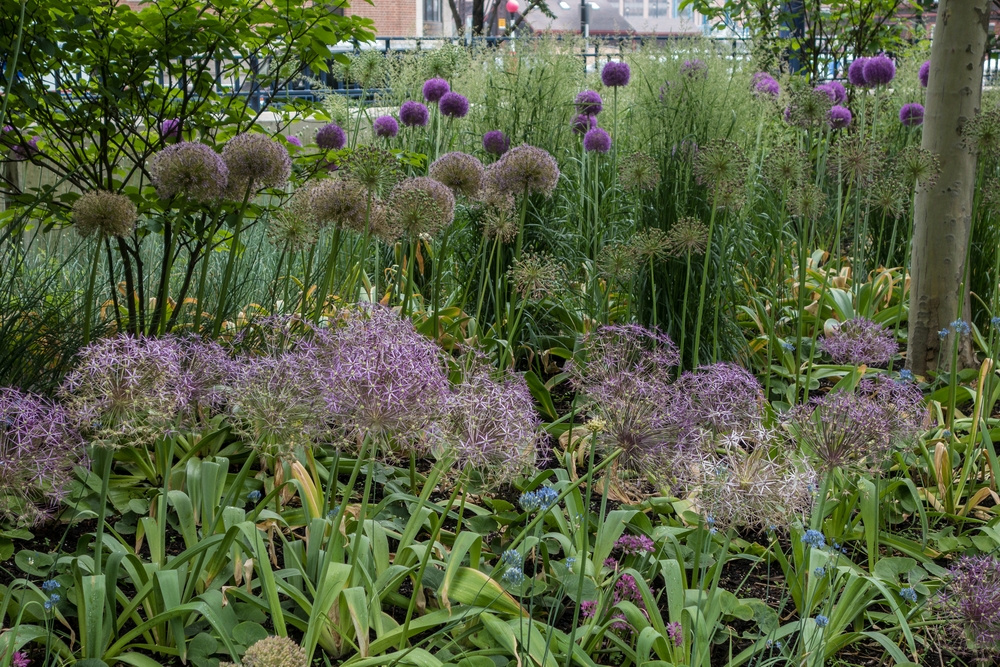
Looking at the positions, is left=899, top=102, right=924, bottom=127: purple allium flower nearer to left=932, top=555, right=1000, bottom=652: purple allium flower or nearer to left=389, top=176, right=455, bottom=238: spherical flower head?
left=389, top=176, right=455, bottom=238: spherical flower head

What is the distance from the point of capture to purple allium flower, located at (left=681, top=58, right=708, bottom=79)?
13.7 ft

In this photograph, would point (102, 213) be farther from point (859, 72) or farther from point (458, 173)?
point (859, 72)

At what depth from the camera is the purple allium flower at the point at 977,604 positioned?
1.78m

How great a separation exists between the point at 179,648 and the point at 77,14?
2.18 m

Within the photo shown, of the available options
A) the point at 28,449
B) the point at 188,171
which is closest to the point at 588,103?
the point at 188,171

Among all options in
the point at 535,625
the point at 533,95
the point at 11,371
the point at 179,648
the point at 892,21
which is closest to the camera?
the point at 179,648

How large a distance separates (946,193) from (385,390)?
333 centimetres

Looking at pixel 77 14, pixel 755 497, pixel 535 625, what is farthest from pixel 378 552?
pixel 77 14

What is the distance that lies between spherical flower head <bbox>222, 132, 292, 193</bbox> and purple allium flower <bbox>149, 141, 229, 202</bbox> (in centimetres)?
8

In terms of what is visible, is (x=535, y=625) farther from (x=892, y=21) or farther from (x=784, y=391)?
(x=892, y=21)

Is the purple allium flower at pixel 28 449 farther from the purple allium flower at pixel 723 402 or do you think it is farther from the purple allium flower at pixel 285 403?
the purple allium flower at pixel 723 402

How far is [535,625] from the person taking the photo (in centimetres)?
200

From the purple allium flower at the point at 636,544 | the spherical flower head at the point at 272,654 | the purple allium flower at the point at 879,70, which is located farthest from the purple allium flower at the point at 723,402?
the purple allium flower at the point at 879,70

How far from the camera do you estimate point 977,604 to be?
179 cm
